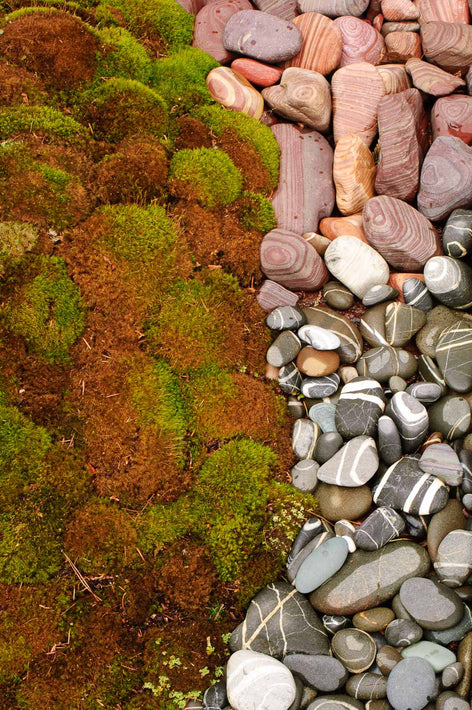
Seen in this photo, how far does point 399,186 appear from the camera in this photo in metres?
5.19

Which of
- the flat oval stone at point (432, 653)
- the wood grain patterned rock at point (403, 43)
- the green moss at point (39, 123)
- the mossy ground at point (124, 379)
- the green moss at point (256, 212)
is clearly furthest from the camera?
the wood grain patterned rock at point (403, 43)

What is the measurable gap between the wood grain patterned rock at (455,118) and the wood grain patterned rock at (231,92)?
6.07 feet

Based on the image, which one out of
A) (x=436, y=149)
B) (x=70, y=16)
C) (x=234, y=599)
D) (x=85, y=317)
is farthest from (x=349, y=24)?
(x=234, y=599)

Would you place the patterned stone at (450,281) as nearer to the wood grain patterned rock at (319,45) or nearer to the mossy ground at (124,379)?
the mossy ground at (124,379)

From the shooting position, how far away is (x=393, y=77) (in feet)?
18.4

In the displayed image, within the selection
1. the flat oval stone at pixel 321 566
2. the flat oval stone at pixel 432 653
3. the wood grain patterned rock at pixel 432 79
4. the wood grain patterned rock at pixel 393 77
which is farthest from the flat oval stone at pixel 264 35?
the flat oval stone at pixel 432 653

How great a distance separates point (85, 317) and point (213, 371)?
3.80ft

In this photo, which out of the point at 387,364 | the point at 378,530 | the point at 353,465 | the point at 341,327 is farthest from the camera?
the point at 341,327

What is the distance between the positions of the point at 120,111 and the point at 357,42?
111 inches

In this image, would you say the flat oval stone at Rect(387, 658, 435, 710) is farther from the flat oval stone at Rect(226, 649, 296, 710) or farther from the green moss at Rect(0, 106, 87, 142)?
the green moss at Rect(0, 106, 87, 142)

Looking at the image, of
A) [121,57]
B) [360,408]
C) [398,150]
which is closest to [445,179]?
[398,150]

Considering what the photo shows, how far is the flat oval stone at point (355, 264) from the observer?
497 centimetres

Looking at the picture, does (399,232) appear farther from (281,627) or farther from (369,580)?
(281,627)

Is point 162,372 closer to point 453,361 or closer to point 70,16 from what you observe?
point 453,361
